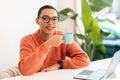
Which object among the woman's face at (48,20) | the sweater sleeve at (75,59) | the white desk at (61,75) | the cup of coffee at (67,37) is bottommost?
the white desk at (61,75)

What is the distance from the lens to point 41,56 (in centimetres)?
188

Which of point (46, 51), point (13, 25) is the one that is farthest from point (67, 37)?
point (13, 25)

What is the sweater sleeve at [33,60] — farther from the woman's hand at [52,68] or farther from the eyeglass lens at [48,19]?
the eyeglass lens at [48,19]

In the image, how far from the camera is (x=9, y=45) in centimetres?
279

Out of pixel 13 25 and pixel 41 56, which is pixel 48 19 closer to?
pixel 41 56

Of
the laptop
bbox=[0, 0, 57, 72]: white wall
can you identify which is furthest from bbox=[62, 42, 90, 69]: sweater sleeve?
bbox=[0, 0, 57, 72]: white wall

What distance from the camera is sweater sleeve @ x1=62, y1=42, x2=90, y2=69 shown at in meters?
2.05

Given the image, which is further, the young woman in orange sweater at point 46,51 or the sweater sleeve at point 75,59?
the sweater sleeve at point 75,59

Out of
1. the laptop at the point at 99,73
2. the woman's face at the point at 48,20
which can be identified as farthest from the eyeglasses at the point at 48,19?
the laptop at the point at 99,73

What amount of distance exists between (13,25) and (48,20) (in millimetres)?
934

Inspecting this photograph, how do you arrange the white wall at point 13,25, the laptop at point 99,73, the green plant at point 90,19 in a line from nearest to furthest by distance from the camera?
the laptop at point 99,73
the white wall at point 13,25
the green plant at point 90,19

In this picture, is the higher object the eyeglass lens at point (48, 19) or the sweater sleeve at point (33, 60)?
the eyeglass lens at point (48, 19)

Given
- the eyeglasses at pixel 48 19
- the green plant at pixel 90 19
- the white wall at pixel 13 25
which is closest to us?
the eyeglasses at pixel 48 19

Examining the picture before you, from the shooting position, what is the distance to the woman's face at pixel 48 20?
196cm
